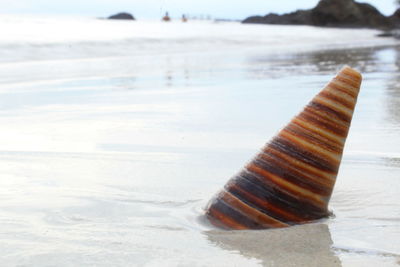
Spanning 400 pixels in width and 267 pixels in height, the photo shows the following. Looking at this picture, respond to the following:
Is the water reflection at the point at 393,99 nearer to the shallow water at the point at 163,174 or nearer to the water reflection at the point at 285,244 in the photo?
the shallow water at the point at 163,174

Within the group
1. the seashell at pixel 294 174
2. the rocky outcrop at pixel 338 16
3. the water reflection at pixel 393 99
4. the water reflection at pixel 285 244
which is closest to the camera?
the water reflection at pixel 285 244

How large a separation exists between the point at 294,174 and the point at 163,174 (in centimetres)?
84

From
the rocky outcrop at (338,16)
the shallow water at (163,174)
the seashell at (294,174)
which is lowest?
the shallow water at (163,174)

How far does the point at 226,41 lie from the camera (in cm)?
1584

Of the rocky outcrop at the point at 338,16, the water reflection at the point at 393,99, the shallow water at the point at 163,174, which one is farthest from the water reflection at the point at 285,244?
the rocky outcrop at the point at 338,16

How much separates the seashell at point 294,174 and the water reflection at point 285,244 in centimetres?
4

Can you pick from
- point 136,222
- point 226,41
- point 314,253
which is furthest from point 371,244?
point 226,41

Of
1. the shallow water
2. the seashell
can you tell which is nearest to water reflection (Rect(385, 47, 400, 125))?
the shallow water

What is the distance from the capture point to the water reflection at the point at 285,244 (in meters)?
1.50

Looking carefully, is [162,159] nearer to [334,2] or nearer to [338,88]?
[338,88]

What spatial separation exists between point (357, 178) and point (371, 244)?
765 mm

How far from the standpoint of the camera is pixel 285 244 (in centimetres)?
160

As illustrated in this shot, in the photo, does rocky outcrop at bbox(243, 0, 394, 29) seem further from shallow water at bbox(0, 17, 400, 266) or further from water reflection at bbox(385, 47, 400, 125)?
shallow water at bbox(0, 17, 400, 266)

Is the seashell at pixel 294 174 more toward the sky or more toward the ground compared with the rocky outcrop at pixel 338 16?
more toward the ground
